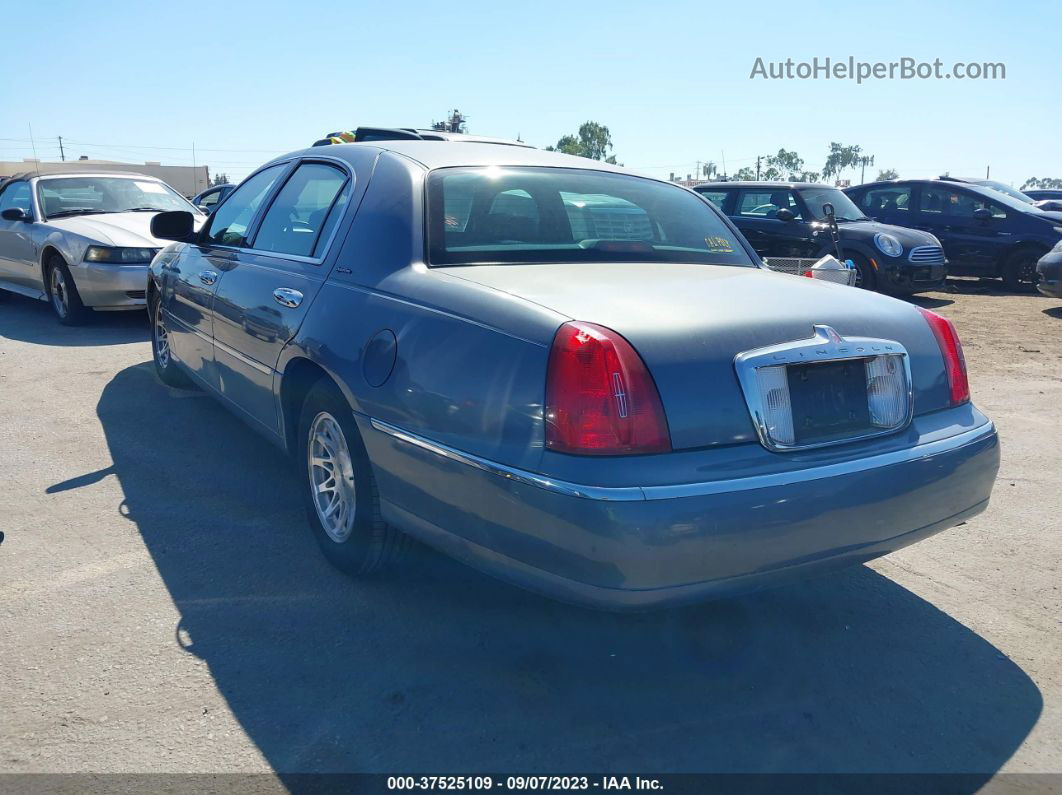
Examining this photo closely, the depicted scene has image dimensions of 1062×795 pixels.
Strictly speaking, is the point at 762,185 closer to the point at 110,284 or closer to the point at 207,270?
the point at 110,284

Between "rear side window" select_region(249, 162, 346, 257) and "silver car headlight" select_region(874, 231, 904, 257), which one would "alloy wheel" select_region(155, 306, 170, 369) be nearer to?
"rear side window" select_region(249, 162, 346, 257)

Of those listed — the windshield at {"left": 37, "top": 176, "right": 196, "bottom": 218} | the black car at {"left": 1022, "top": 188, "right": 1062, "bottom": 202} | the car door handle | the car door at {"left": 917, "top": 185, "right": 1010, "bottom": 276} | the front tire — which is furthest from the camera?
the black car at {"left": 1022, "top": 188, "right": 1062, "bottom": 202}

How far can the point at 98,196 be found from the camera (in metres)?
9.45

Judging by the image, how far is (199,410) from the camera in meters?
5.77

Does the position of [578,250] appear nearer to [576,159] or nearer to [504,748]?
[576,159]

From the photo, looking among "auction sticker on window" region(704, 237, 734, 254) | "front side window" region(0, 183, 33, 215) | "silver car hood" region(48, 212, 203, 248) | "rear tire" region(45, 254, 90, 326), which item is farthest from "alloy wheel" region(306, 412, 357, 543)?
"front side window" region(0, 183, 33, 215)

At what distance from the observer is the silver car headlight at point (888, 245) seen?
1138cm

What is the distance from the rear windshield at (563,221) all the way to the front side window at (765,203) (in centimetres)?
834

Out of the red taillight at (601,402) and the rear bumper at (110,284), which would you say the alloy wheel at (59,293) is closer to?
the rear bumper at (110,284)

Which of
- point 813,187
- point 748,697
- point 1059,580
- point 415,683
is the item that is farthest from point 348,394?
point 813,187

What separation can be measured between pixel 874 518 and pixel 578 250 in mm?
1445

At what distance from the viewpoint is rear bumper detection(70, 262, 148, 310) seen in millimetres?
8156

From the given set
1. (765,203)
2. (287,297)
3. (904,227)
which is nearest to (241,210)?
(287,297)

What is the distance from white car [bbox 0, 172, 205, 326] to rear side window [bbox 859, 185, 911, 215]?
10.1 metres
